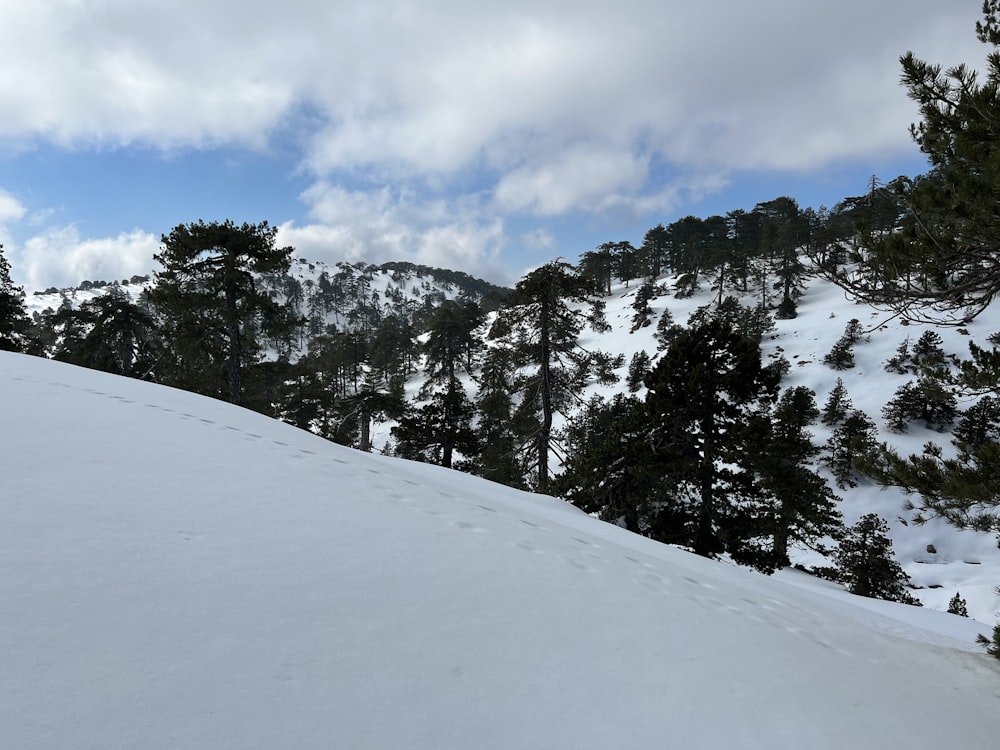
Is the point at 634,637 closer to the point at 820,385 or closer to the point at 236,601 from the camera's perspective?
the point at 236,601

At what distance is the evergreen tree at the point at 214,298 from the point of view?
15.2 m

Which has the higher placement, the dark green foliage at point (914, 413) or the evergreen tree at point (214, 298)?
the dark green foliage at point (914, 413)

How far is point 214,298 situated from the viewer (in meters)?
15.6

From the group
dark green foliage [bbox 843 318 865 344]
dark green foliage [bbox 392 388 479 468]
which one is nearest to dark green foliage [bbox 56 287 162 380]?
dark green foliage [bbox 392 388 479 468]

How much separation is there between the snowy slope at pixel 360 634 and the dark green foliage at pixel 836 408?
3403 cm

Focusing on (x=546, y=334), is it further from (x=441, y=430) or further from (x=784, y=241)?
(x=784, y=241)

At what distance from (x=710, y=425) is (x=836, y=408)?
86.5 feet

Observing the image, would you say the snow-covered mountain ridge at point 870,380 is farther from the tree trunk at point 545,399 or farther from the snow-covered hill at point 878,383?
the tree trunk at point 545,399

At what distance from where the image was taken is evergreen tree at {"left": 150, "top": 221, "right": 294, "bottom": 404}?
15.2 meters

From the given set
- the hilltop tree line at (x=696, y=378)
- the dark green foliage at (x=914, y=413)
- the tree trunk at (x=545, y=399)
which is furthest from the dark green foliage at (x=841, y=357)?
the tree trunk at (x=545, y=399)

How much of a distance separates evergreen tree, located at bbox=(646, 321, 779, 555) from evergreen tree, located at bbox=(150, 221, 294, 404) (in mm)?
13606

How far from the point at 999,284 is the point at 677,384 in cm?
911

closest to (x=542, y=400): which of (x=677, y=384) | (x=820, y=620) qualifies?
(x=677, y=384)

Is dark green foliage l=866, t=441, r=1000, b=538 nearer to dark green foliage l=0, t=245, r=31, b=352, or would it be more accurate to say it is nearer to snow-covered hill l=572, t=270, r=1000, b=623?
snow-covered hill l=572, t=270, r=1000, b=623
